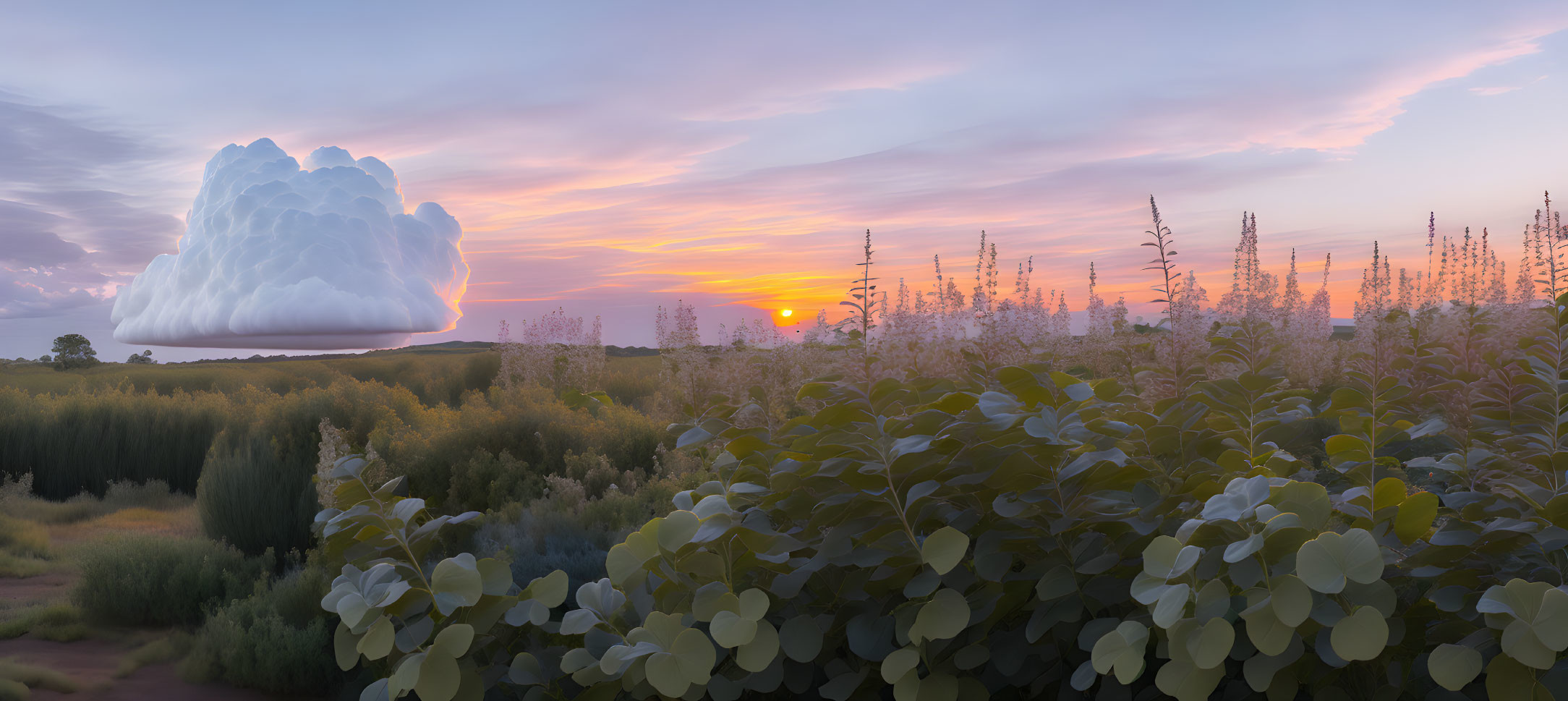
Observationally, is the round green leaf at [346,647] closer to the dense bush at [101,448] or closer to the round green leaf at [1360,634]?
the round green leaf at [1360,634]

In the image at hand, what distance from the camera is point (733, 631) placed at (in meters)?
1.58

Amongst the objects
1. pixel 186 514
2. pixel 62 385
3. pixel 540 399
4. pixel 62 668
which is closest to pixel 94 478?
pixel 186 514

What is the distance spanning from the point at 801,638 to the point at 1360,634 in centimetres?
102

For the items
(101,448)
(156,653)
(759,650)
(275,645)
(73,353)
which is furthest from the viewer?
(73,353)

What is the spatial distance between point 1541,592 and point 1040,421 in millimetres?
877

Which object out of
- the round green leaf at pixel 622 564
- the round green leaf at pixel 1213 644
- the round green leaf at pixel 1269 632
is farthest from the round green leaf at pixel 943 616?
the round green leaf at pixel 622 564

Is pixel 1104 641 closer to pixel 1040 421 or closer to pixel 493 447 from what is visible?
pixel 1040 421

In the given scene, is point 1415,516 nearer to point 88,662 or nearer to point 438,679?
point 438,679

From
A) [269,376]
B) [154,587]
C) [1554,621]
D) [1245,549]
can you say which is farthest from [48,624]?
[269,376]

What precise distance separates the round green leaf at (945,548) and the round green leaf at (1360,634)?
63 centimetres

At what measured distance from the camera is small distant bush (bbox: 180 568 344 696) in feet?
11.9

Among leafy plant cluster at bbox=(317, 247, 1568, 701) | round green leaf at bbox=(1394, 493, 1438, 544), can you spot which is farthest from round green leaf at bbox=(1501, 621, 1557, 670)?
round green leaf at bbox=(1394, 493, 1438, 544)

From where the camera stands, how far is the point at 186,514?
7902mm

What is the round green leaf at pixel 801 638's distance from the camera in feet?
5.31
